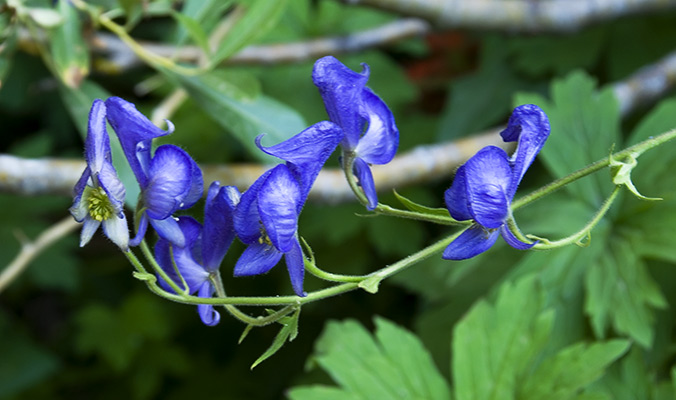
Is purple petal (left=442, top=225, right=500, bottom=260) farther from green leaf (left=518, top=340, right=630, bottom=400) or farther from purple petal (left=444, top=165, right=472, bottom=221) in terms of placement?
green leaf (left=518, top=340, right=630, bottom=400)

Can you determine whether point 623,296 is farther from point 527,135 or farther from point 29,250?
point 29,250

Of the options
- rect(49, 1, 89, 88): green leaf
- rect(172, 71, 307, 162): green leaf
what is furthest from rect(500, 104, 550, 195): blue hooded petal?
rect(49, 1, 89, 88): green leaf

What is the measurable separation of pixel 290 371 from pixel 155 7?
121cm

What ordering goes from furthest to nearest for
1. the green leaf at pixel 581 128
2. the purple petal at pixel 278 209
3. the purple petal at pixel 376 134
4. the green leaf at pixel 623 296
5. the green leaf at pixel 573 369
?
the green leaf at pixel 581 128 → the green leaf at pixel 623 296 → the green leaf at pixel 573 369 → the purple petal at pixel 376 134 → the purple petal at pixel 278 209

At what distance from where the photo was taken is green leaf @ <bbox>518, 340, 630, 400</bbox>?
1.15 metres

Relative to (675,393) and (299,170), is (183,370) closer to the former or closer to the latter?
(675,393)

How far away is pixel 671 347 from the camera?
1387 millimetres

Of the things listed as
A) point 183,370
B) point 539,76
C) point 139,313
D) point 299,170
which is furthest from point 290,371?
point 299,170

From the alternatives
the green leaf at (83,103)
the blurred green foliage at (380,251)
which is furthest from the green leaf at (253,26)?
the green leaf at (83,103)

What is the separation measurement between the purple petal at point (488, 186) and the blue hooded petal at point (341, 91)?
129 millimetres

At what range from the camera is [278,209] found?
616mm

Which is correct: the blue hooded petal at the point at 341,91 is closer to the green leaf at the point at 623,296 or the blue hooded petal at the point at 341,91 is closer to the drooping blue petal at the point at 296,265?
the drooping blue petal at the point at 296,265

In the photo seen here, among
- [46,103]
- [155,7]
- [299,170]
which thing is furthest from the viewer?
[46,103]

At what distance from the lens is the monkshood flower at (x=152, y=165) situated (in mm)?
655
